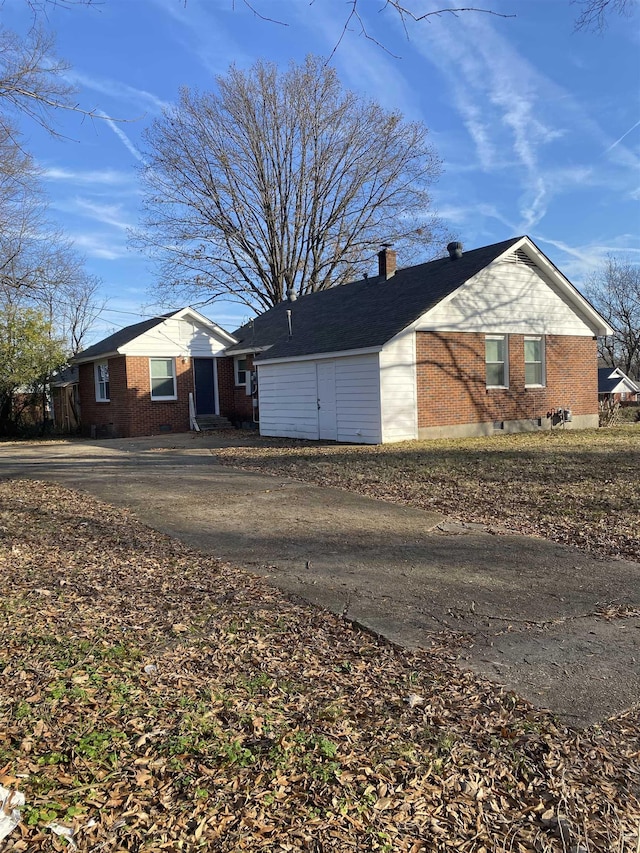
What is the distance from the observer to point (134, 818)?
92.4 inches

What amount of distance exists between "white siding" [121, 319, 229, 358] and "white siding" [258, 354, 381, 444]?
173 inches

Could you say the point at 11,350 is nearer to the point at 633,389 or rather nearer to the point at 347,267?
the point at 347,267

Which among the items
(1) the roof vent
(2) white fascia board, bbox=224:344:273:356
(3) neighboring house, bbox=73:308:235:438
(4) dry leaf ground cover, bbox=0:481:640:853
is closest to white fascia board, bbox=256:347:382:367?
(2) white fascia board, bbox=224:344:273:356

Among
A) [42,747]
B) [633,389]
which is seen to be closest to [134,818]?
[42,747]

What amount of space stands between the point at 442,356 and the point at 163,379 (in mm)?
10615

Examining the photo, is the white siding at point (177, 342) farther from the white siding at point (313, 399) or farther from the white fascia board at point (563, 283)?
the white fascia board at point (563, 283)

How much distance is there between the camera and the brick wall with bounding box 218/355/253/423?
2331 centimetres

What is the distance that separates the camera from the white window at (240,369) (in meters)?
23.3

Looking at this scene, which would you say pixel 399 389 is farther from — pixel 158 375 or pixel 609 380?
pixel 609 380

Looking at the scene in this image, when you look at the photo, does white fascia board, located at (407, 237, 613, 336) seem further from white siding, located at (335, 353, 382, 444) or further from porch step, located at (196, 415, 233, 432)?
porch step, located at (196, 415, 233, 432)

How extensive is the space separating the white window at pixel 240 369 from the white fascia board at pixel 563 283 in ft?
34.1

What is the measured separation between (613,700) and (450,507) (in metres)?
4.75

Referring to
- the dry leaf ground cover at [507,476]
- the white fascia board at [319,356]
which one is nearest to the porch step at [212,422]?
the white fascia board at [319,356]

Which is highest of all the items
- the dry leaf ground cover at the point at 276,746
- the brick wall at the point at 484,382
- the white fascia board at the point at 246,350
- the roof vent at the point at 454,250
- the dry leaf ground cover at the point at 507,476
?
the roof vent at the point at 454,250
